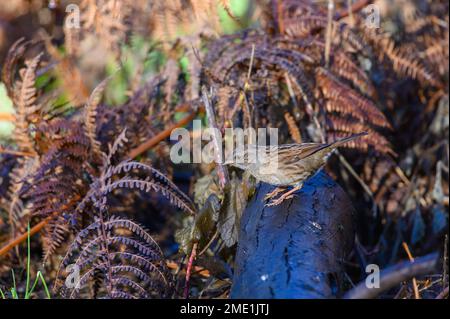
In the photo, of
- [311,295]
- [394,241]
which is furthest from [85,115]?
[394,241]

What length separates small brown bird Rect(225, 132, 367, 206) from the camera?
9.92 feet

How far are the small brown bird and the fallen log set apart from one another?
7cm

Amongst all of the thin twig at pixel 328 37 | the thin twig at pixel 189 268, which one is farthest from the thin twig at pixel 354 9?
the thin twig at pixel 189 268

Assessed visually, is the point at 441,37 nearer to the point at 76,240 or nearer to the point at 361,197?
the point at 361,197

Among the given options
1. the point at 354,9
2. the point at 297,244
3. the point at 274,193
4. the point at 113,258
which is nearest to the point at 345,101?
the point at 354,9

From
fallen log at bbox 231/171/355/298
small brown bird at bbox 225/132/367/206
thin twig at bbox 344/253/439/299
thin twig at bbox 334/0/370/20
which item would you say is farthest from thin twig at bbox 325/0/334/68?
thin twig at bbox 344/253/439/299

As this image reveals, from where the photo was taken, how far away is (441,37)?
193 inches

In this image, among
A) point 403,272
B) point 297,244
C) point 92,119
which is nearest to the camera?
point 403,272

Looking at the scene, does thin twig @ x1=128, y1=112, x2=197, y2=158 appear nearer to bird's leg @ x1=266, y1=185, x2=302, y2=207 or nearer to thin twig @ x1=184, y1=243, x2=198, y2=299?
thin twig @ x1=184, y1=243, x2=198, y2=299

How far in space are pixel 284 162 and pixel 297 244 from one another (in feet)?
2.24

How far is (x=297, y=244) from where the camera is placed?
251 centimetres

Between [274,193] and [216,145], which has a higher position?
[216,145]

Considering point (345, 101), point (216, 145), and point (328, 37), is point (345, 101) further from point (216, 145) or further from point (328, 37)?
point (216, 145)

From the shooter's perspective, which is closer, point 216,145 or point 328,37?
point 216,145
